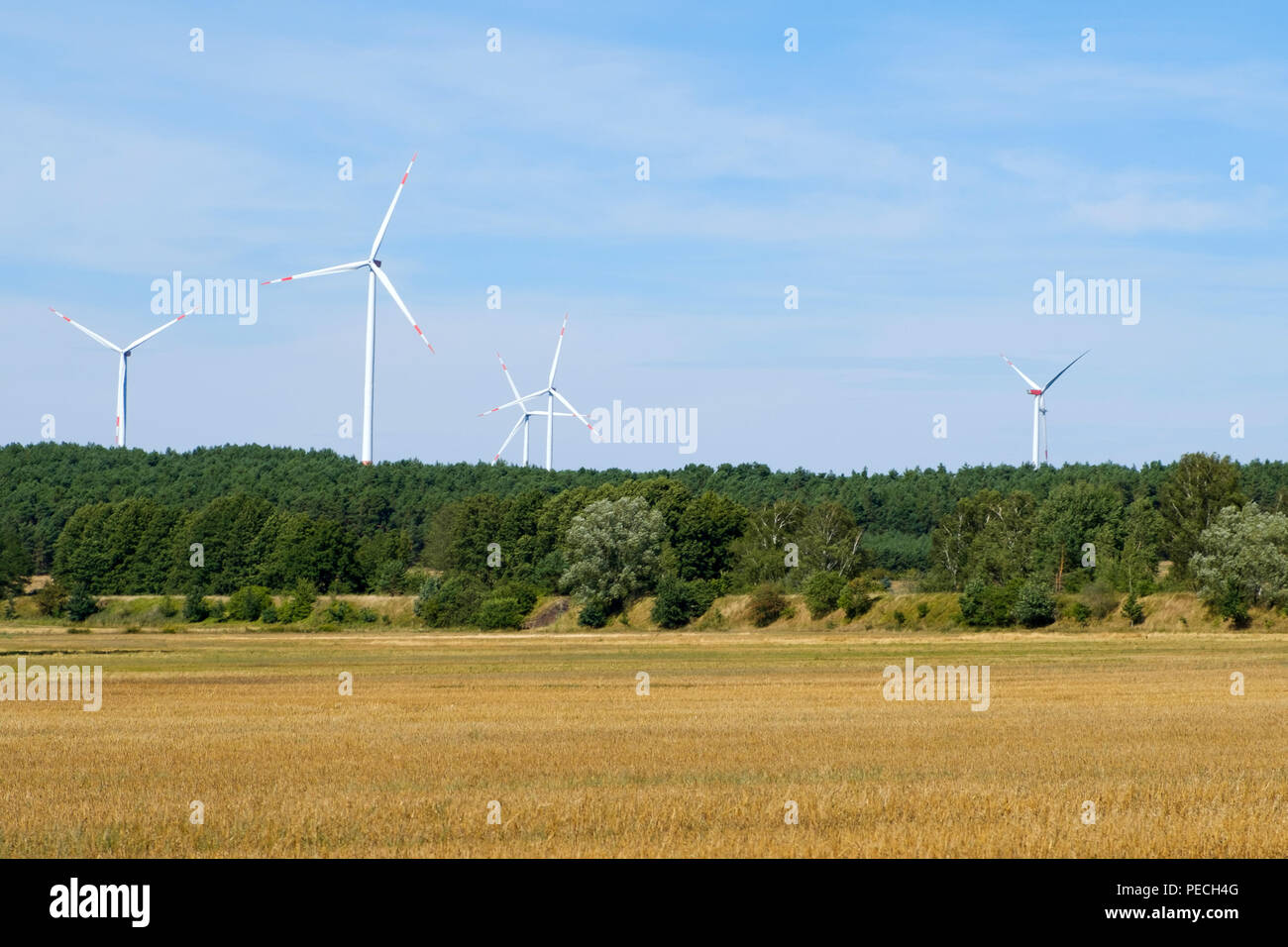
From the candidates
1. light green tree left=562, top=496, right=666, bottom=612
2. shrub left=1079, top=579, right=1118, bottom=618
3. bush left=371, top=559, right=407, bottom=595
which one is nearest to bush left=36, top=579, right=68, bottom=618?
bush left=371, top=559, right=407, bottom=595

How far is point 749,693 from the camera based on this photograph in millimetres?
47125

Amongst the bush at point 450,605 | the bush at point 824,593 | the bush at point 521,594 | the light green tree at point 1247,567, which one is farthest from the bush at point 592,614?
the light green tree at point 1247,567

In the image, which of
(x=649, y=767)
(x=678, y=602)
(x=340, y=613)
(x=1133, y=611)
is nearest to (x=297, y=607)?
(x=340, y=613)

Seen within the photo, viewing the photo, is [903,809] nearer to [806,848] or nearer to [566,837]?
[806,848]

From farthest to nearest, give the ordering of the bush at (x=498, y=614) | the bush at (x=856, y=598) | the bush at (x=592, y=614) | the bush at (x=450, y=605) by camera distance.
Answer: the bush at (x=450, y=605), the bush at (x=498, y=614), the bush at (x=592, y=614), the bush at (x=856, y=598)

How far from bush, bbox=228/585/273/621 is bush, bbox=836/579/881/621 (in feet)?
192

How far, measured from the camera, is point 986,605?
10731cm

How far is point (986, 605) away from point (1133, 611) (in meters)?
10.5

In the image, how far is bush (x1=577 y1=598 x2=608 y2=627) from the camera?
129 meters

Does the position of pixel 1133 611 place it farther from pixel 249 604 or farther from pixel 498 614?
pixel 249 604

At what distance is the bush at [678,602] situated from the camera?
12538cm

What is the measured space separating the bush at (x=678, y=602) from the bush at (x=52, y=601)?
63.2 m

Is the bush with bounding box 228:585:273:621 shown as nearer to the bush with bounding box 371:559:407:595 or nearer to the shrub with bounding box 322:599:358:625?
the shrub with bounding box 322:599:358:625

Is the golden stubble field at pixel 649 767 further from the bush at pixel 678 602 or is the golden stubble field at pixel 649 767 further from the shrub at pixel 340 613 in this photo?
the shrub at pixel 340 613
